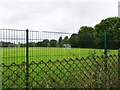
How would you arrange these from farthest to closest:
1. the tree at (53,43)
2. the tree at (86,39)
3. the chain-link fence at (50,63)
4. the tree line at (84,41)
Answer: the tree at (86,39) < the tree at (53,43) < the tree line at (84,41) < the chain-link fence at (50,63)

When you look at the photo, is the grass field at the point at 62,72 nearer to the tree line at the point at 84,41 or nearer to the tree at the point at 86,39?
the tree line at the point at 84,41

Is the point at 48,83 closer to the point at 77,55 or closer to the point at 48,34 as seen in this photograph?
the point at 48,34

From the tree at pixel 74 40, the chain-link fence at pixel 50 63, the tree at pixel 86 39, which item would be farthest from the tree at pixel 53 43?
the tree at pixel 86 39

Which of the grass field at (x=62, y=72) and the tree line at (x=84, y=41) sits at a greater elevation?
the tree line at (x=84, y=41)

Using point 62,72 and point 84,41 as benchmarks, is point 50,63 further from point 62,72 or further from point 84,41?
point 84,41

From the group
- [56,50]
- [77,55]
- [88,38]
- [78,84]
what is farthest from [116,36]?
[78,84]

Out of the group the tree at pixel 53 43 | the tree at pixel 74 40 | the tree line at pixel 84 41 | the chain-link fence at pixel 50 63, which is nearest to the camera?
the chain-link fence at pixel 50 63

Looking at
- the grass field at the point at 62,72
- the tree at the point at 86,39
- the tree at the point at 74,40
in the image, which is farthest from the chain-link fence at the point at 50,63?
the tree at the point at 86,39

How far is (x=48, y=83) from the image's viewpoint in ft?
16.5

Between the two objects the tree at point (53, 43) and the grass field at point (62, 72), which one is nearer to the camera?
the grass field at point (62, 72)

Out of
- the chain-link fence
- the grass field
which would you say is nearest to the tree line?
the chain-link fence

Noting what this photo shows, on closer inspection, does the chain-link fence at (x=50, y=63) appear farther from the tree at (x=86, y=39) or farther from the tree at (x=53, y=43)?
the tree at (x=86, y=39)

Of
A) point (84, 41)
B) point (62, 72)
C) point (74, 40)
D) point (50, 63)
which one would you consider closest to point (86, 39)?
point (84, 41)

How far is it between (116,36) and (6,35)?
15.6 ft
